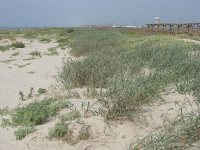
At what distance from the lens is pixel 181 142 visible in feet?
16.9

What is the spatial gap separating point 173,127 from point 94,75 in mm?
3766

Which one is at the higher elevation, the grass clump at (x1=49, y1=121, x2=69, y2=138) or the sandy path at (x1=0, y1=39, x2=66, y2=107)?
the grass clump at (x1=49, y1=121, x2=69, y2=138)

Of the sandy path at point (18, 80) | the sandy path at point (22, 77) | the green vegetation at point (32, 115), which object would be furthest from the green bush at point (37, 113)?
the sandy path at point (22, 77)

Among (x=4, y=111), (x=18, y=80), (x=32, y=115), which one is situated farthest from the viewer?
(x=18, y=80)

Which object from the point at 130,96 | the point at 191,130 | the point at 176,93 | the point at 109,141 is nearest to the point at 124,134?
the point at 109,141

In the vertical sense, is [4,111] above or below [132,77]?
below

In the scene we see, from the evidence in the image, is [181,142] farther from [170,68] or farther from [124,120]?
[170,68]

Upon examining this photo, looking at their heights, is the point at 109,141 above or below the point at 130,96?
below

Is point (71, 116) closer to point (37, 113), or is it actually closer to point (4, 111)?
point (37, 113)

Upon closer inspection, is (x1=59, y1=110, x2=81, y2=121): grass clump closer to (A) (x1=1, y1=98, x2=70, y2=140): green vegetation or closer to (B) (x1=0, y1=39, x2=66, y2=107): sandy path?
(A) (x1=1, y1=98, x2=70, y2=140): green vegetation

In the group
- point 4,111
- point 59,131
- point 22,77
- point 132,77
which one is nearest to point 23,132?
point 59,131

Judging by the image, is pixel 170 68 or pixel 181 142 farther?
pixel 170 68

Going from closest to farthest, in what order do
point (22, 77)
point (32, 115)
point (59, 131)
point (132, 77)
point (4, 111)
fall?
1. point (59, 131)
2. point (32, 115)
3. point (132, 77)
4. point (4, 111)
5. point (22, 77)

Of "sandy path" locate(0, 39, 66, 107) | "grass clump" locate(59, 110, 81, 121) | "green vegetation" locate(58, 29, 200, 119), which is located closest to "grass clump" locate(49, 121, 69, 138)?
"grass clump" locate(59, 110, 81, 121)
